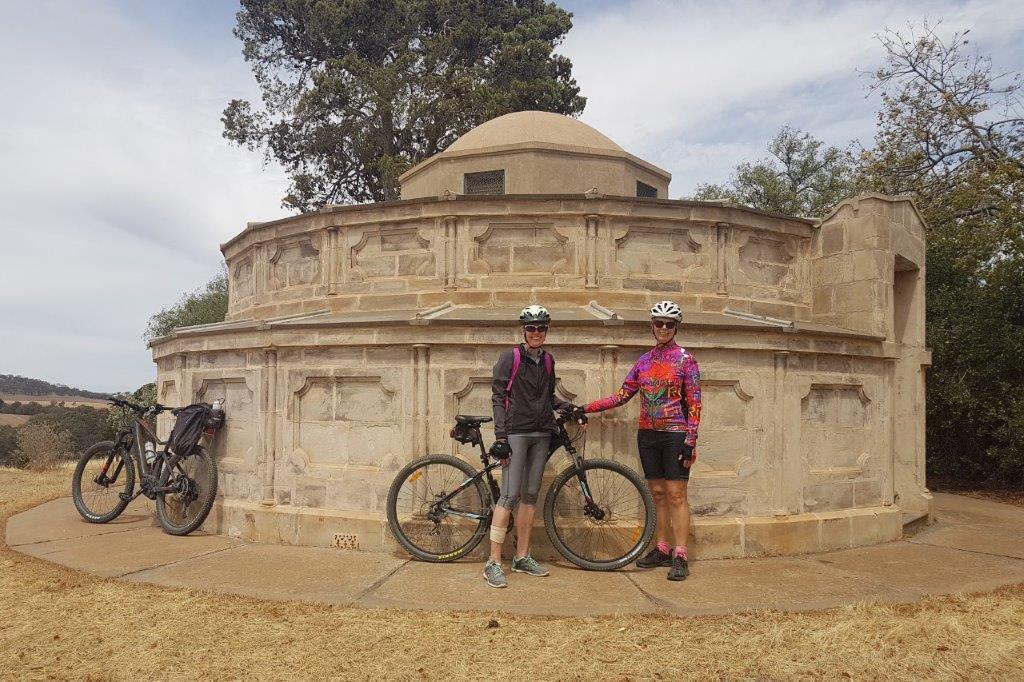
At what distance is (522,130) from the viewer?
1241 centimetres

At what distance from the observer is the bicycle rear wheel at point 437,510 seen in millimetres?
6141

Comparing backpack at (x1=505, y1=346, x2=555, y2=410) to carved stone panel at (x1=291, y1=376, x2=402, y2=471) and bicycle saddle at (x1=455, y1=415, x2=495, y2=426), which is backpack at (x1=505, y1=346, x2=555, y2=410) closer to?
bicycle saddle at (x1=455, y1=415, x2=495, y2=426)

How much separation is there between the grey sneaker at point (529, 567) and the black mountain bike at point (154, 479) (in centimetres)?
343

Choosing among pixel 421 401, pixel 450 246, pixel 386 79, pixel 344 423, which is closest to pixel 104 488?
pixel 344 423

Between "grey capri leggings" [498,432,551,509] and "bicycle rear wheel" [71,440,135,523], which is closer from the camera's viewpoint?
"grey capri leggings" [498,432,551,509]

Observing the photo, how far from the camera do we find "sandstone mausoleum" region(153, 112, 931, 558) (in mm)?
6641

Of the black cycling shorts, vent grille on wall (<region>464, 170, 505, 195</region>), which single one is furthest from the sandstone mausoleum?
vent grille on wall (<region>464, 170, 505, 195</region>)

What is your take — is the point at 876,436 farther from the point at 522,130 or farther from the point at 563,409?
the point at 522,130

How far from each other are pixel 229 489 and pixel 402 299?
2.96m

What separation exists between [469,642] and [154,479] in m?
4.98

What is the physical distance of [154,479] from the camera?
762cm

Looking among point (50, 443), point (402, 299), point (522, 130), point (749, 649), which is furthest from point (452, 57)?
point (749, 649)

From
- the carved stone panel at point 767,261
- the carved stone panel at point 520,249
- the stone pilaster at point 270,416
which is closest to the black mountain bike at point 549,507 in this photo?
the stone pilaster at point 270,416

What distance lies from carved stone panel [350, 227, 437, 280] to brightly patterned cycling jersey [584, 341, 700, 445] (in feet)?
11.7
